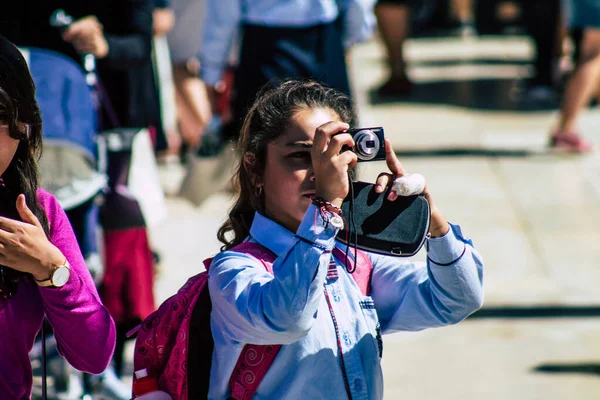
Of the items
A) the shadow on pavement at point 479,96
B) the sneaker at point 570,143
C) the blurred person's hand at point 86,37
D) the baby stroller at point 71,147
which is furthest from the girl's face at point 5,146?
the shadow on pavement at point 479,96

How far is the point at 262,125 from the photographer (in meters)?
2.52

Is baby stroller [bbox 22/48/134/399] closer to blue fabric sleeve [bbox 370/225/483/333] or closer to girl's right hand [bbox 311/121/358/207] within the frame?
blue fabric sleeve [bbox 370/225/483/333]

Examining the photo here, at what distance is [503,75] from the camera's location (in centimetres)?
1253

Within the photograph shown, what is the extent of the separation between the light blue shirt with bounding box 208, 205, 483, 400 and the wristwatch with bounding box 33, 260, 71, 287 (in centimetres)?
31

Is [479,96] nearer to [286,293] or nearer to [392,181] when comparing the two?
[392,181]

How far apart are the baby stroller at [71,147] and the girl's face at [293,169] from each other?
1.52 meters

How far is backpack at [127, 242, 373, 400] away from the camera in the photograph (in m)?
2.35

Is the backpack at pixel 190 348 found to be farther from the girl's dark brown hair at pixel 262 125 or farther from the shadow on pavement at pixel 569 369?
the shadow on pavement at pixel 569 369

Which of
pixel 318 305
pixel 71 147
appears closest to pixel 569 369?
pixel 71 147

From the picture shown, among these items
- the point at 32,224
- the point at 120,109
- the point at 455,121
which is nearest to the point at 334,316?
the point at 32,224

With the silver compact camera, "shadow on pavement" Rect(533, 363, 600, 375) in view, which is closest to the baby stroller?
the silver compact camera

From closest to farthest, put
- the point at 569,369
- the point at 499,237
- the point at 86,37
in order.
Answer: the point at 86,37
the point at 569,369
the point at 499,237

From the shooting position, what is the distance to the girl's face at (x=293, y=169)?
2.38 metres

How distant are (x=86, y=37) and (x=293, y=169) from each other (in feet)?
7.43
